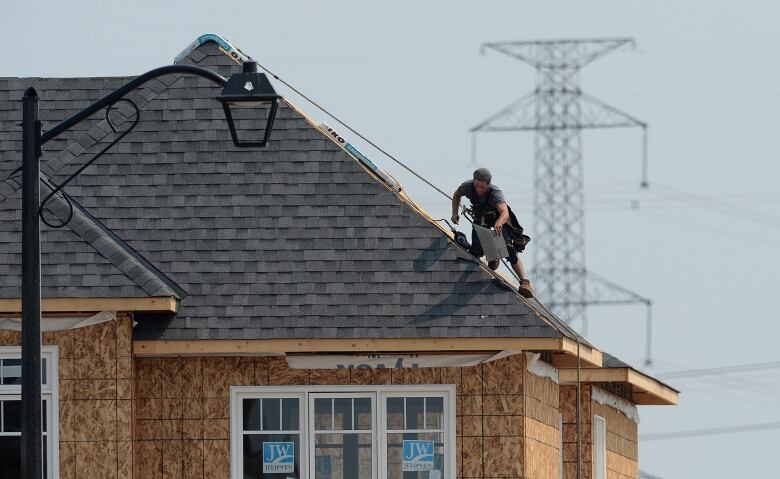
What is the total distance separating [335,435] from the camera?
19734 millimetres

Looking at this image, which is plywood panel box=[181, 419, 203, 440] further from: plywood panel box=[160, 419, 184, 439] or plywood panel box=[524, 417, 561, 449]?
plywood panel box=[524, 417, 561, 449]

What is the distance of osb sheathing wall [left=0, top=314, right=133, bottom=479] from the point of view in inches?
750

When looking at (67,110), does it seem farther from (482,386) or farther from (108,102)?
(108,102)

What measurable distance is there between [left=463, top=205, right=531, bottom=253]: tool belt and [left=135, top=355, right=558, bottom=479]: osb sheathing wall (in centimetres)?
156

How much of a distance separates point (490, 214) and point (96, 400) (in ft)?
16.0

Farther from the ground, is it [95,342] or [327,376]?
[95,342]

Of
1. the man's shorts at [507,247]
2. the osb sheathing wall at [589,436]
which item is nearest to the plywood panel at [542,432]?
the man's shorts at [507,247]

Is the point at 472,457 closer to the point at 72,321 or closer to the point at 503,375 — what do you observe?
the point at 503,375

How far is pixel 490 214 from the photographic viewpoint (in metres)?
20.4

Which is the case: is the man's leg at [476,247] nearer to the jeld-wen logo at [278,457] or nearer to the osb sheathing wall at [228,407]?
the osb sheathing wall at [228,407]

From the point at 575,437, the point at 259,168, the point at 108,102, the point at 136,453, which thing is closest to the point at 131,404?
the point at 136,453

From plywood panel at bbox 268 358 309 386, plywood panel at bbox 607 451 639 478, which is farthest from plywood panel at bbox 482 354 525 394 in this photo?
plywood panel at bbox 607 451 639 478

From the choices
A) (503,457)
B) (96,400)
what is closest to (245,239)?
(96,400)

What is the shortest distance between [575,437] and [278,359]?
5.79 metres
